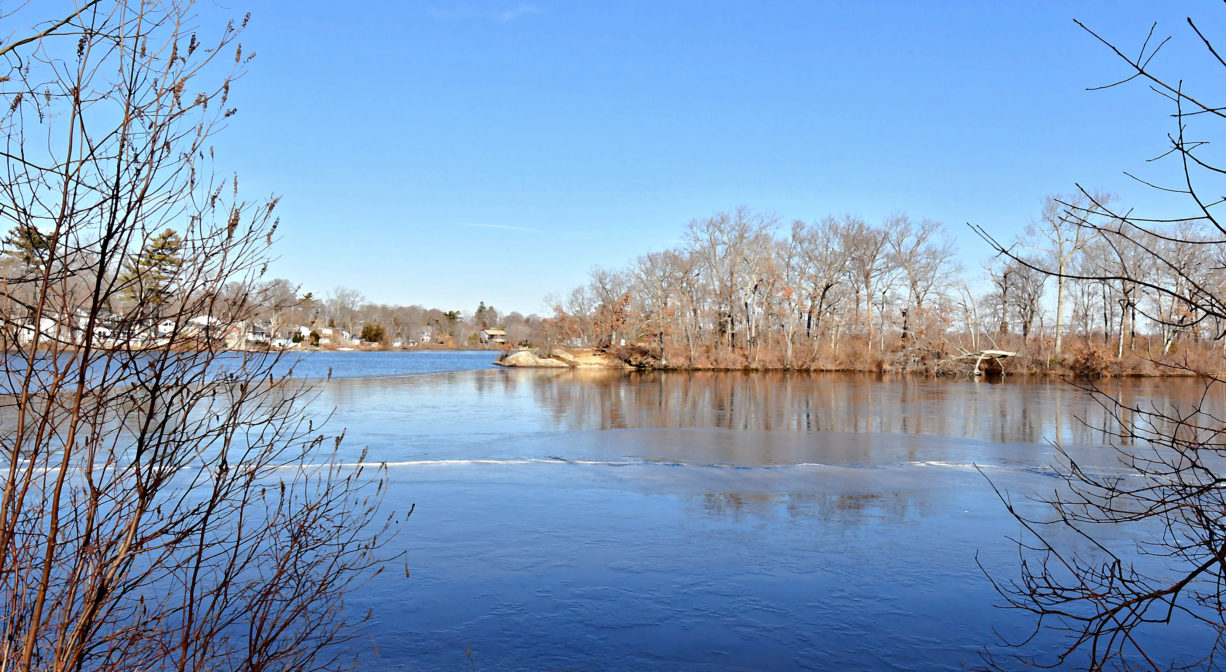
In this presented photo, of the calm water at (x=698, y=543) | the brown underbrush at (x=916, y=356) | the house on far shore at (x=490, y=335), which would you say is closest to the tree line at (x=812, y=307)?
the brown underbrush at (x=916, y=356)

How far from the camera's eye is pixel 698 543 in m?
7.76

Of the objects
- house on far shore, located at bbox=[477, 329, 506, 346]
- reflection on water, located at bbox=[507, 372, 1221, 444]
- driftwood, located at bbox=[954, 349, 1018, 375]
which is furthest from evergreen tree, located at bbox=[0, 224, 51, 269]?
house on far shore, located at bbox=[477, 329, 506, 346]

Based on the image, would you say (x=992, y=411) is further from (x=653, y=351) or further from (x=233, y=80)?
(x=653, y=351)

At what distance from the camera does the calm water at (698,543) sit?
212 inches

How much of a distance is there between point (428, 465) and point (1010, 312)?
50525mm

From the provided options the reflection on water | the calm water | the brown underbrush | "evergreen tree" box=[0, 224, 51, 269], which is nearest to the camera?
"evergreen tree" box=[0, 224, 51, 269]

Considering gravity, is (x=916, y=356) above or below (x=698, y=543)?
above

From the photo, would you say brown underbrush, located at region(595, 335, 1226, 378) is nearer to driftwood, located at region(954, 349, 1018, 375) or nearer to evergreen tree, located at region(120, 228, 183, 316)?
driftwood, located at region(954, 349, 1018, 375)

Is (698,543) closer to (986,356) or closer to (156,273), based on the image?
(156,273)

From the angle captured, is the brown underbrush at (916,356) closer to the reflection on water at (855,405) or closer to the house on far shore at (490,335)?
the reflection on water at (855,405)

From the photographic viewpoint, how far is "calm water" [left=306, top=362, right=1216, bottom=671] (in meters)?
5.39

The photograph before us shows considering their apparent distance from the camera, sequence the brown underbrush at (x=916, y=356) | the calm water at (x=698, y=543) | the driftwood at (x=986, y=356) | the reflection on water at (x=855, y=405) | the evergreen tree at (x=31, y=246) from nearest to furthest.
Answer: the evergreen tree at (x=31, y=246) → the calm water at (x=698, y=543) → the reflection on water at (x=855, y=405) → the brown underbrush at (x=916, y=356) → the driftwood at (x=986, y=356)

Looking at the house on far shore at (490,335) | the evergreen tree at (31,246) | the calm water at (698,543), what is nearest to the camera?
the evergreen tree at (31,246)

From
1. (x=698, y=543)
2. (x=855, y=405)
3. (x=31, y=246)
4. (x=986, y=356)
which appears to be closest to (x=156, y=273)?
(x=31, y=246)
